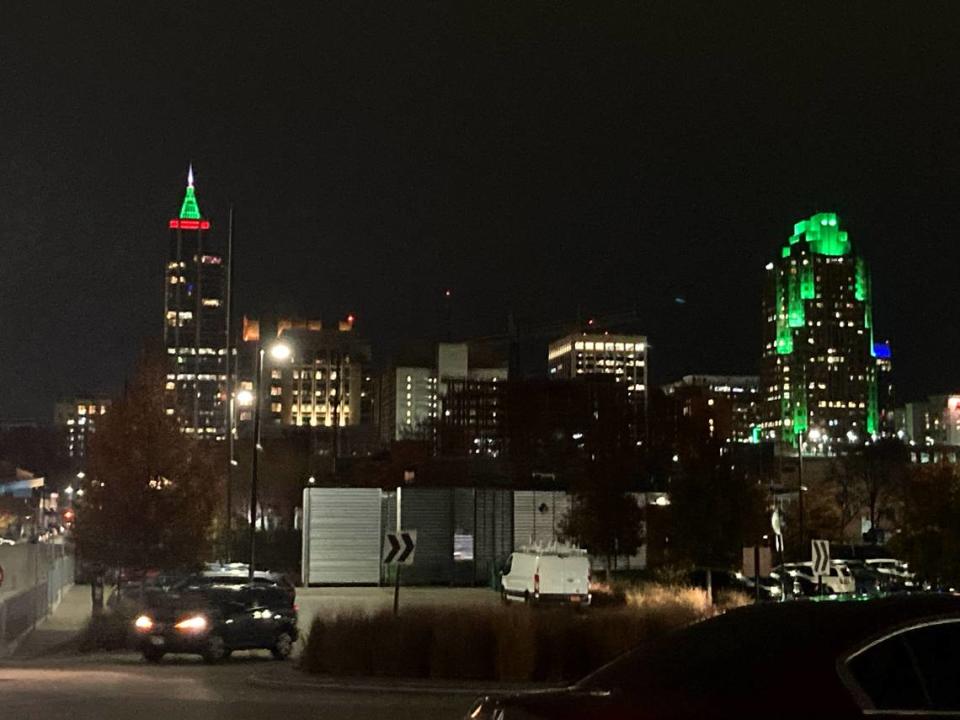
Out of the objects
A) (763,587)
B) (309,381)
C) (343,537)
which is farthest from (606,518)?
(309,381)

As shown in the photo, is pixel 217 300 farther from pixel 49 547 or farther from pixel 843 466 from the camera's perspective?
pixel 49 547

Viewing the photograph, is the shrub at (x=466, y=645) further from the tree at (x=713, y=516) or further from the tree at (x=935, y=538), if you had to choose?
the tree at (x=713, y=516)

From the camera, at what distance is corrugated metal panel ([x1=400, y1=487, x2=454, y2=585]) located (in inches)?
2128

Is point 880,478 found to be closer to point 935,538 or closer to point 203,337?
point 935,538

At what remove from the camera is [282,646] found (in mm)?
27047

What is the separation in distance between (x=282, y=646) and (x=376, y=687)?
21.5 ft

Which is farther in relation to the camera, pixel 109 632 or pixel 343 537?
pixel 343 537

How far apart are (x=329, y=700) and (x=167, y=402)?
1976 centimetres

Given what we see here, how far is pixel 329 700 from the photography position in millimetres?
19156

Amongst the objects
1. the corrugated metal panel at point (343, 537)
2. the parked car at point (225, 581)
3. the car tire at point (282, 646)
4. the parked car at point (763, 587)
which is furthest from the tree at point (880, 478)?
the car tire at point (282, 646)

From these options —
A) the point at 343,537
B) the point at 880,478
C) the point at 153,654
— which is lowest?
the point at 153,654

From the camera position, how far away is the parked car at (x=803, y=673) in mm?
5492

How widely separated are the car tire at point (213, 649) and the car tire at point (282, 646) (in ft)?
3.41

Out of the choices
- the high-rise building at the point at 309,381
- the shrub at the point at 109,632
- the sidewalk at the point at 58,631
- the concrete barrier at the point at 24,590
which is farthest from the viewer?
the high-rise building at the point at 309,381
